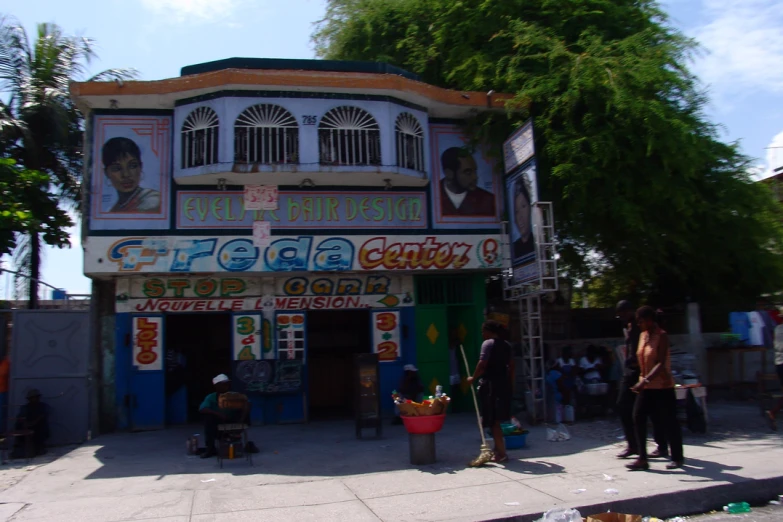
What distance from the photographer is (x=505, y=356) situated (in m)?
8.38

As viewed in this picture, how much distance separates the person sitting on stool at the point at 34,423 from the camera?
10.3m

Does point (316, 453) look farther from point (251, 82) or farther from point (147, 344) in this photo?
point (251, 82)

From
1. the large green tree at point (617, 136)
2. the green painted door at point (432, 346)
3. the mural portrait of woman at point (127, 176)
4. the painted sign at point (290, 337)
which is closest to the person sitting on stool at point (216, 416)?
the painted sign at point (290, 337)

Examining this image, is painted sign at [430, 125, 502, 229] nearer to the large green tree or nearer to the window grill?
the large green tree

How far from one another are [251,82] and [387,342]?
5.66 m

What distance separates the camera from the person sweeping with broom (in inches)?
324

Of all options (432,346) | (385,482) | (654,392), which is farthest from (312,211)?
(654,392)

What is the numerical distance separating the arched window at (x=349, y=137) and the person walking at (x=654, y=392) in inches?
248

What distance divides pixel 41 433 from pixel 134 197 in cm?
439

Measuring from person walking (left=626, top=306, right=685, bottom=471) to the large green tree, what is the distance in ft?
12.8

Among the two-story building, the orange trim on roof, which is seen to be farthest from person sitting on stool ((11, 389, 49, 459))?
the orange trim on roof

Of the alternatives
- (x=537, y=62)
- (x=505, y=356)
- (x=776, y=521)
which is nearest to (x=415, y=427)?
(x=505, y=356)

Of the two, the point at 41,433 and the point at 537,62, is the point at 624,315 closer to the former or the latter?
the point at 537,62

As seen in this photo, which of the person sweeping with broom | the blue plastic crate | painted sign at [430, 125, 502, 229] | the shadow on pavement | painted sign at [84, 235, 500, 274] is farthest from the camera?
painted sign at [430, 125, 502, 229]
